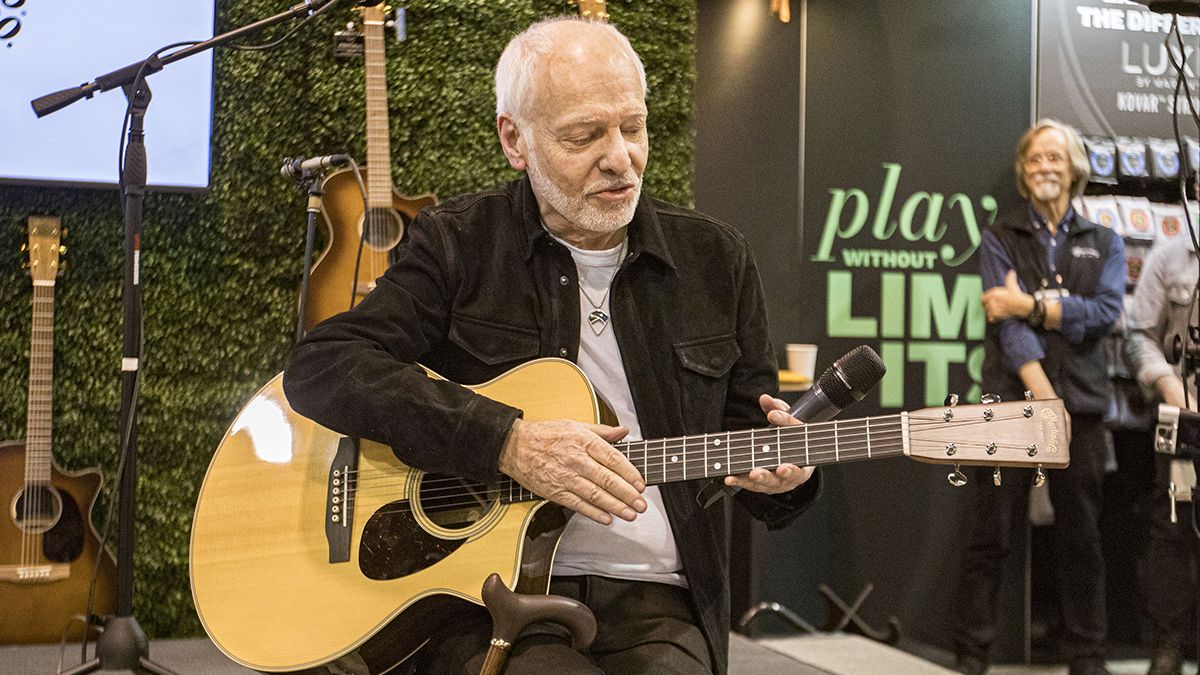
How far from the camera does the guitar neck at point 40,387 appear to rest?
394 centimetres

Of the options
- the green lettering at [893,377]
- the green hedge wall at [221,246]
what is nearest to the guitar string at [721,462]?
the green hedge wall at [221,246]

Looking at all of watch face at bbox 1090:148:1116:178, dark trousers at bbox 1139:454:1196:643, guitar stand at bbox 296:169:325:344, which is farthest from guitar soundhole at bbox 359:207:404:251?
watch face at bbox 1090:148:1116:178

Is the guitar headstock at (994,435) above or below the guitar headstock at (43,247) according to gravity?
below

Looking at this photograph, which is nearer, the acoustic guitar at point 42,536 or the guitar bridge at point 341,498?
the guitar bridge at point 341,498

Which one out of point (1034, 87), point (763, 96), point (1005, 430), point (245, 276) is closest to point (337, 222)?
point (245, 276)

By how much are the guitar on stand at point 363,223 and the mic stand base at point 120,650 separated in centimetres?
118

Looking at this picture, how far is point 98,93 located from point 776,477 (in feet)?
10.5

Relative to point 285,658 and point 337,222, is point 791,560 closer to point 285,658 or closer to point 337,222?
point 337,222

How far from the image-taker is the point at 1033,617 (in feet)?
17.7

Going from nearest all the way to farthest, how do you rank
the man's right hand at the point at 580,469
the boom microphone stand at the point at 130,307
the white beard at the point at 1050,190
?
the man's right hand at the point at 580,469, the boom microphone stand at the point at 130,307, the white beard at the point at 1050,190

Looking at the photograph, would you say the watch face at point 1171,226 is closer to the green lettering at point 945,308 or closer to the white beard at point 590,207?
the green lettering at point 945,308

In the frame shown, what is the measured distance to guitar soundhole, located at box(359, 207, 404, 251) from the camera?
13.2 feet

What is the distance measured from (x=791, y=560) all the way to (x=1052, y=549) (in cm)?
118

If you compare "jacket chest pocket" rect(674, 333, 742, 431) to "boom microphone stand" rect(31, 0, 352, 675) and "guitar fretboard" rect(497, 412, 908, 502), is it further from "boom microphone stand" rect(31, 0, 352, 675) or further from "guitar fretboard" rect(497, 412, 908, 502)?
"boom microphone stand" rect(31, 0, 352, 675)
